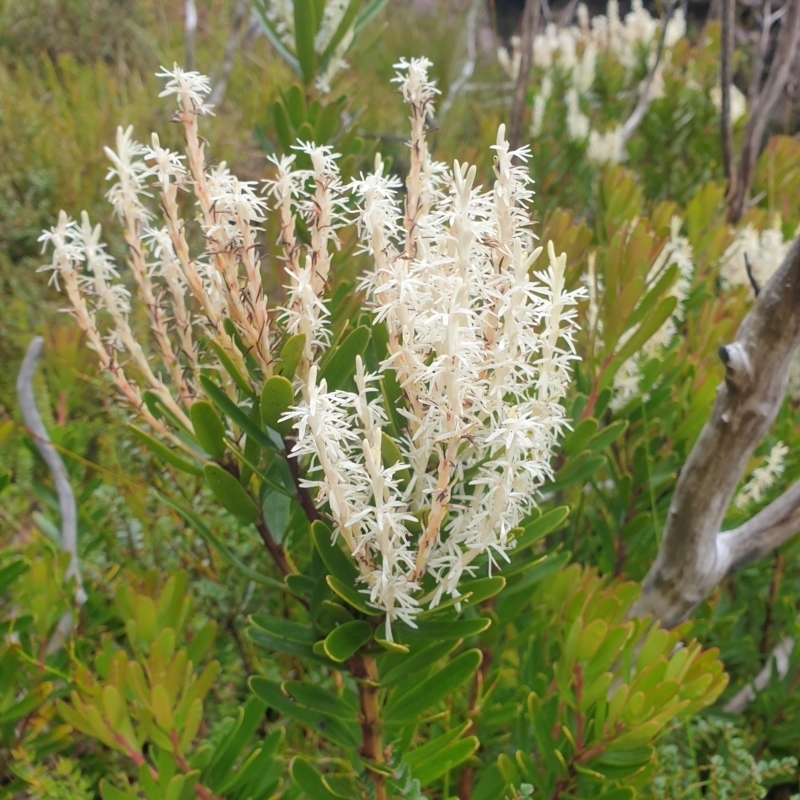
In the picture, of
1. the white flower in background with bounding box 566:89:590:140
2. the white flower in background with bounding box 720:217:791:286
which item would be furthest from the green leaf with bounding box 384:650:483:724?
the white flower in background with bounding box 566:89:590:140

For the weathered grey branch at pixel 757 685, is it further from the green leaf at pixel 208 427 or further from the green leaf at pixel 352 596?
the green leaf at pixel 208 427

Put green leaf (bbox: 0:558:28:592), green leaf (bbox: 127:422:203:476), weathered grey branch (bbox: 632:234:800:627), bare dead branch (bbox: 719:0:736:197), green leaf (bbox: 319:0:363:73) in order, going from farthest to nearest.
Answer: bare dead branch (bbox: 719:0:736:197)
green leaf (bbox: 319:0:363:73)
green leaf (bbox: 0:558:28:592)
weathered grey branch (bbox: 632:234:800:627)
green leaf (bbox: 127:422:203:476)

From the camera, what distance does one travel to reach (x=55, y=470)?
3.31ft

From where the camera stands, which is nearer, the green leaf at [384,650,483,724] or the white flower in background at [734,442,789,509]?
the green leaf at [384,650,483,724]

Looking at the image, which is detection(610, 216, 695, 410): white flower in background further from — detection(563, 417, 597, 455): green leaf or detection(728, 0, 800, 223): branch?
detection(728, 0, 800, 223): branch

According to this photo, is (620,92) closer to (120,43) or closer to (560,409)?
(120,43)

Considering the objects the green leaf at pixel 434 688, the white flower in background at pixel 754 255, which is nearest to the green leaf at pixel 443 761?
the green leaf at pixel 434 688

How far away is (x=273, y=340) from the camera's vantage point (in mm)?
525

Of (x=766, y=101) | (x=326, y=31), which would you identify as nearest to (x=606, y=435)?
(x=326, y=31)

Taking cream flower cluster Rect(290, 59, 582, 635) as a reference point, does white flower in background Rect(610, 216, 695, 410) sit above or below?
below

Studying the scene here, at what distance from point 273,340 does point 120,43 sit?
13.3ft

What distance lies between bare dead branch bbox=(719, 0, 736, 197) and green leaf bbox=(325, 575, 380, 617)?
1496 mm

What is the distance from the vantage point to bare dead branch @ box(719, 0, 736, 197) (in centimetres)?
146

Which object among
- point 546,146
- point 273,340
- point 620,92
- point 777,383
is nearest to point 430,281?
point 273,340
